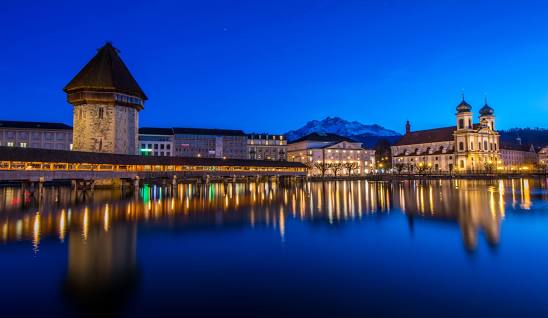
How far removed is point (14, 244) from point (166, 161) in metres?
36.7

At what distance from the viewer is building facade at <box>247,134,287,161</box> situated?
4528 inches

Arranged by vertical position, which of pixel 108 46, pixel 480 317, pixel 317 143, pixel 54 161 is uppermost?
pixel 108 46

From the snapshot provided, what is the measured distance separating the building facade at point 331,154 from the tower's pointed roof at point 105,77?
56.5m

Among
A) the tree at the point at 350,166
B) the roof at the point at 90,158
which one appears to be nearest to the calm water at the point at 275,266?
the roof at the point at 90,158

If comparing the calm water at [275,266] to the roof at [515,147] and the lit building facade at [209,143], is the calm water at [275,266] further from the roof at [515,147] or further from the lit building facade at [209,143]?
the roof at [515,147]

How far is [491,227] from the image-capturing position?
19.2m

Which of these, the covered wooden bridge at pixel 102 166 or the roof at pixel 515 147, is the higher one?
the roof at pixel 515 147

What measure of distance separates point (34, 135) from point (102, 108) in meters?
41.8

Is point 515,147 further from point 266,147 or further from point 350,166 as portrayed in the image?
point 266,147

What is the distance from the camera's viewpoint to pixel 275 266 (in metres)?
12.5

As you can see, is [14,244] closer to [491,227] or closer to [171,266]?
[171,266]

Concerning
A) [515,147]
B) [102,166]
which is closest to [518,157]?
[515,147]

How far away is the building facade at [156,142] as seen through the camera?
98000mm

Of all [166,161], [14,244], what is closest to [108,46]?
[166,161]
